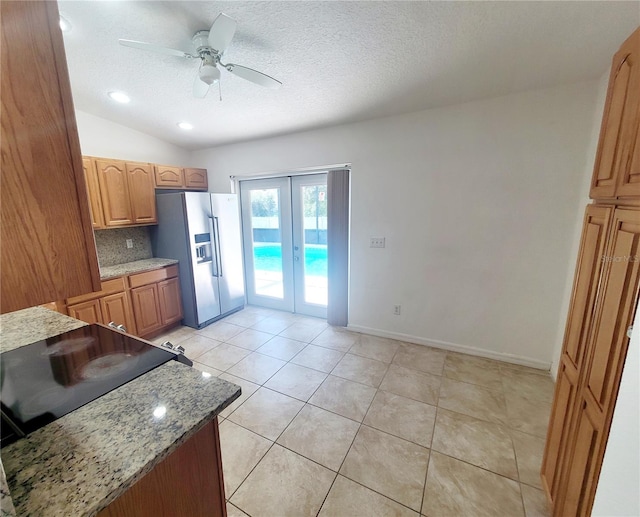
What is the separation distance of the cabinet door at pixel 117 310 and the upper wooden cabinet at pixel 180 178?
1490 mm

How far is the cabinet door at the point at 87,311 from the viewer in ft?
8.71

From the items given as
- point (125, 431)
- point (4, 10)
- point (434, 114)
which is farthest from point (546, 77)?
point (125, 431)

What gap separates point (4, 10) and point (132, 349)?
1243 mm

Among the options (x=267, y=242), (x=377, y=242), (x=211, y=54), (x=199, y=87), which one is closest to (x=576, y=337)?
(x=377, y=242)

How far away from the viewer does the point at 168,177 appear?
12.0 feet

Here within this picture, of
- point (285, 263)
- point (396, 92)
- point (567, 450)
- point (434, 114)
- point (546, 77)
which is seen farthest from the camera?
point (285, 263)

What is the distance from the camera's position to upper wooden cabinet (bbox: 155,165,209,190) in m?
3.54

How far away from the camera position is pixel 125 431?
0.82 metres

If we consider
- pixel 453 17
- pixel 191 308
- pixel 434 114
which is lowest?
pixel 191 308

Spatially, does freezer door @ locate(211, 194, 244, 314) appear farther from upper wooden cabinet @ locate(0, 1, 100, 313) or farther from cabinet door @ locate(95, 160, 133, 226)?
upper wooden cabinet @ locate(0, 1, 100, 313)

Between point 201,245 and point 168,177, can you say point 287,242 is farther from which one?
point 168,177

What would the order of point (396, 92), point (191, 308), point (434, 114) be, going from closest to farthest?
point (396, 92) < point (434, 114) < point (191, 308)

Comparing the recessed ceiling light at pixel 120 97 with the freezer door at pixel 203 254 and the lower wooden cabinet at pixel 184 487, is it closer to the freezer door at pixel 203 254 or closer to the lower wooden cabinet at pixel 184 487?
the freezer door at pixel 203 254

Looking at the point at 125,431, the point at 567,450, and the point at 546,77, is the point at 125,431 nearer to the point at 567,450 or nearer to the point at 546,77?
the point at 567,450
